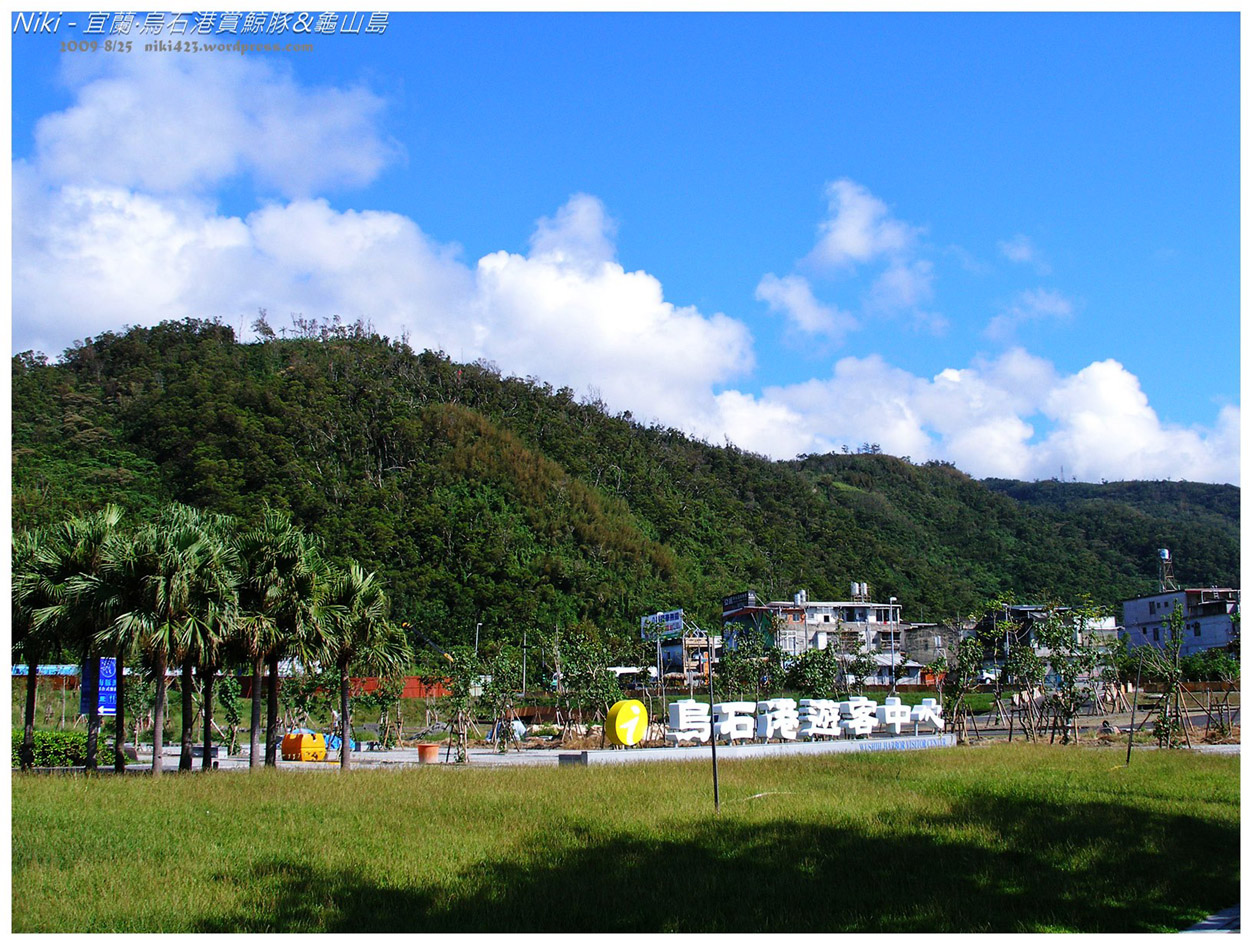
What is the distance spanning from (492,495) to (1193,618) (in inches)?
1932

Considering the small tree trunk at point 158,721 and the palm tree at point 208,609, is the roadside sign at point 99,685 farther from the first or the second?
the palm tree at point 208,609

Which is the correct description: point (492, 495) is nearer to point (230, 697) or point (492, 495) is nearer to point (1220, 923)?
point (230, 697)

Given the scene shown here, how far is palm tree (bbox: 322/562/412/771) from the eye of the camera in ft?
75.1

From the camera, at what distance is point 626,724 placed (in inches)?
1053

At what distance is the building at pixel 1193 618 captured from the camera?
209 ft

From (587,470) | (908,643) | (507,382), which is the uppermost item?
(507,382)

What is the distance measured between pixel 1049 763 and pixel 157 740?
62.7 feet

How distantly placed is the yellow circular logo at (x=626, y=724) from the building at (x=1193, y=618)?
46.5 m

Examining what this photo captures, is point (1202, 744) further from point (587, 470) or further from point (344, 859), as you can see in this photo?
point (587, 470)

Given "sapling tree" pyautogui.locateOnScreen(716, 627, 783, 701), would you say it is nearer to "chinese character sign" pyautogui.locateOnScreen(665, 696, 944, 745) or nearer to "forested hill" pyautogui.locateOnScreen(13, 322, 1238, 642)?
"chinese character sign" pyautogui.locateOnScreen(665, 696, 944, 745)

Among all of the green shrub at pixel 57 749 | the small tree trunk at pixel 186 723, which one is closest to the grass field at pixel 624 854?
the small tree trunk at pixel 186 723

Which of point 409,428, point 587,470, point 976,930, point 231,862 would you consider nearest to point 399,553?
point 409,428

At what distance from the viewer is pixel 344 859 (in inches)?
483

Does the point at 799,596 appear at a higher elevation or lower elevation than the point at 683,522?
lower
